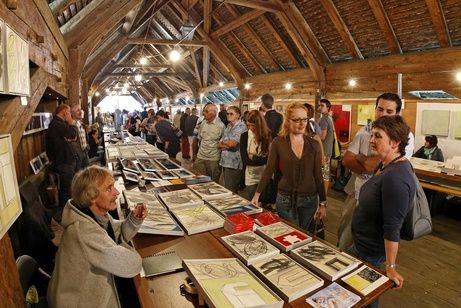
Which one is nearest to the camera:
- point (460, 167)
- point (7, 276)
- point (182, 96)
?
point (7, 276)

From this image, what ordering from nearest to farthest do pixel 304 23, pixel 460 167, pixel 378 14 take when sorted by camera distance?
pixel 460 167
pixel 378 14
pixel 304 23

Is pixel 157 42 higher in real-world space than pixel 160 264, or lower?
higher

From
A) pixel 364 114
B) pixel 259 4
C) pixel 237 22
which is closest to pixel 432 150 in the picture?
pixel 364 114

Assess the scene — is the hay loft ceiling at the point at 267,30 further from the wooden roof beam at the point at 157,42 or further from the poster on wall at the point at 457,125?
the poster on wall at the point at 457,125

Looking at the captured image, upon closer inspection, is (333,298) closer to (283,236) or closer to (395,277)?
(395,277)

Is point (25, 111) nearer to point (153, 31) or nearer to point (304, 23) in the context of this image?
point (304, 23)

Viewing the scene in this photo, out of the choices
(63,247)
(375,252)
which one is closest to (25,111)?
(63,247)

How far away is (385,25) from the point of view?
605cm

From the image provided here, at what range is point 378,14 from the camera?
595 centimetres

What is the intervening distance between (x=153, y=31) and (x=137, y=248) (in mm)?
13831

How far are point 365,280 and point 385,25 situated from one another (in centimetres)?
622

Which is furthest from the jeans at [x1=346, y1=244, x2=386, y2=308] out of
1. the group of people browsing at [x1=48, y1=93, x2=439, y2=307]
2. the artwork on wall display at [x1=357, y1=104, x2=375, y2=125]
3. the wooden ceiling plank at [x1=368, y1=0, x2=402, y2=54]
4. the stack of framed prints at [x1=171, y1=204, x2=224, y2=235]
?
the artwork on wall display at [x1=357, y1=104, x2=375, y2=125]

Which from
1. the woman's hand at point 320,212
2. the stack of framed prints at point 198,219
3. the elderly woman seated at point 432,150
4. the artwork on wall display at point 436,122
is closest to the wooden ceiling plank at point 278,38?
the artwork on wall display at point 436,122

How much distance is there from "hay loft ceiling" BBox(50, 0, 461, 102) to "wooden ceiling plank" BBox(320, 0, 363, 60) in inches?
0.9
